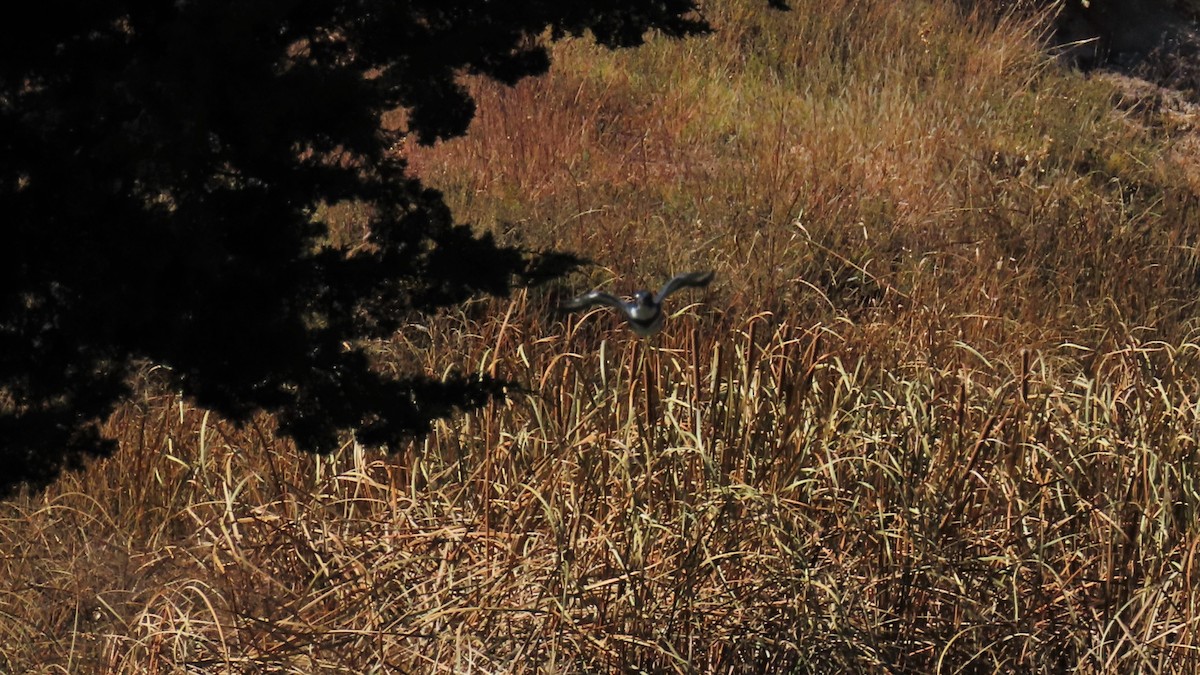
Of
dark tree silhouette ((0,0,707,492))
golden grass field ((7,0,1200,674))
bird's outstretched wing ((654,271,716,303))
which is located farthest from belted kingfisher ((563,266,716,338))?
golden grass field ((7,0,1200,674))

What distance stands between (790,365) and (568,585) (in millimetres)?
1058

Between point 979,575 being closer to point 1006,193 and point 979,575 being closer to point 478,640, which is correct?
point 478,640

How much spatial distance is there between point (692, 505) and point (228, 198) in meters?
1.88

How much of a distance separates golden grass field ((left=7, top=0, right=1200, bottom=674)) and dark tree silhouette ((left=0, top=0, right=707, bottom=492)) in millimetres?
1106

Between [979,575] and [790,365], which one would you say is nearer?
[979,575]

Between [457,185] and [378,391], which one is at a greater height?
[378,391]

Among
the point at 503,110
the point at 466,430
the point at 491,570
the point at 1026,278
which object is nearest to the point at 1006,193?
the point at 1026,278

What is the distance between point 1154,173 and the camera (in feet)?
22.7

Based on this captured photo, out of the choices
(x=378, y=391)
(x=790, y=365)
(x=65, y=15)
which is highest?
(x=65, y=15)

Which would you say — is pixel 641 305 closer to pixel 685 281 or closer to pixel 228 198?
pixel 685 281

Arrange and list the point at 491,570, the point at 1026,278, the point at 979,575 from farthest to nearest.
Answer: the point at 1026,278 → the point at 979,575 → the point at 491,570

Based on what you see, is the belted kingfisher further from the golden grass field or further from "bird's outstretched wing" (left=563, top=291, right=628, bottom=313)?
the golden grass field

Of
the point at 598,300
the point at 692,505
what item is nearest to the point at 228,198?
the point at 598,300

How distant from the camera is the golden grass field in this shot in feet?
10.4
